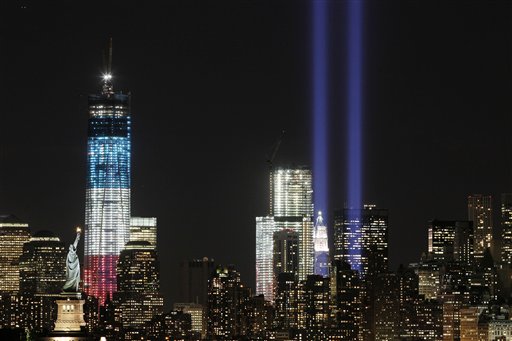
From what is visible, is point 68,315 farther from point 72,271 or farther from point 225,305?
point 225,305

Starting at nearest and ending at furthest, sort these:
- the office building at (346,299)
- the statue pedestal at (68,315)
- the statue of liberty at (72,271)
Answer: the statue pedestal at (68,315) → the statue of liberty at (72,271) → the office building at (346,299)

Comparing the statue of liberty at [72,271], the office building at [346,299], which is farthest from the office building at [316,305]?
the statue of liberty at [72,271]

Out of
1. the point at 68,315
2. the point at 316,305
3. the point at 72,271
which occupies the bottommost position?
the point at 68,315

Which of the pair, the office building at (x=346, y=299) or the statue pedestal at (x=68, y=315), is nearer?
the statue pedestal at (x=68, y=315)

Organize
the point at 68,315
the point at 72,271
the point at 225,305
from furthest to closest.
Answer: the point at 225,305 < the point at 72,271 < the point at 68,315

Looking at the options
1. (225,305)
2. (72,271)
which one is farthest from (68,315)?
(225,305)

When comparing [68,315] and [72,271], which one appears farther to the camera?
[72,271]

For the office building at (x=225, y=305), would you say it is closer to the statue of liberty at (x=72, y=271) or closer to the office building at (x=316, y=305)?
the office building at (x=316, y=305)

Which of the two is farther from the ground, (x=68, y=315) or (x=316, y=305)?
(x=316, y=305)

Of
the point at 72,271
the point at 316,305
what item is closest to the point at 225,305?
the point at 316,305

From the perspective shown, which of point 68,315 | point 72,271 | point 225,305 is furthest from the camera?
point 225,305

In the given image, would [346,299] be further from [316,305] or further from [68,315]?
[68,315]
